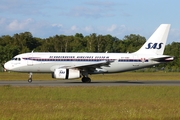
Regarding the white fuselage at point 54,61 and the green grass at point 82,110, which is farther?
the white fuselage at point 54,61

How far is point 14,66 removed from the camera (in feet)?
143

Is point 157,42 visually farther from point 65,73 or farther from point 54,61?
point 65,73

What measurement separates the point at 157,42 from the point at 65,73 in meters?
11.9

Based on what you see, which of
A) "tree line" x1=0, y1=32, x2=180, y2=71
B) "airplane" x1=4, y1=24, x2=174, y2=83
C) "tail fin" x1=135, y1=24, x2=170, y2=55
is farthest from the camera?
"tree line" x1=0, y1=32, x2=180, y2=71

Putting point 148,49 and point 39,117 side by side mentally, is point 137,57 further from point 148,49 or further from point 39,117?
point 39,117

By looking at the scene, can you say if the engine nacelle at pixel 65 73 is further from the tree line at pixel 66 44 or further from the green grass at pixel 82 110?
the tree line at pixel 66 44

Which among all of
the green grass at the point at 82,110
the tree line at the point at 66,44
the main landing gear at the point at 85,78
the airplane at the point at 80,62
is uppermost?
the tree line at the point at 66,44

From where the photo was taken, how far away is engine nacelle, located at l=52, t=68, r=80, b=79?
40812mm

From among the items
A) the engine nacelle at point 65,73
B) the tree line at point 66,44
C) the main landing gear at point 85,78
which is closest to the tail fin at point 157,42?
the main landing gear at point 85,78

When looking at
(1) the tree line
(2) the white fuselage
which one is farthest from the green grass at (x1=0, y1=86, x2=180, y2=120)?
(1) the tree line

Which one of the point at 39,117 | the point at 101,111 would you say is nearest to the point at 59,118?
the point at 39,117

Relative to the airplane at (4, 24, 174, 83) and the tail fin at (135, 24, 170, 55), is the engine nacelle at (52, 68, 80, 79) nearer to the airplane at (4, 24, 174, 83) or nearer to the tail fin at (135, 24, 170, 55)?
the airplane at (4, 24, 174, 83)

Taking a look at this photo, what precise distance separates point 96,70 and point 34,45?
8844 centimetres

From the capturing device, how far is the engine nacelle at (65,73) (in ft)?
134
